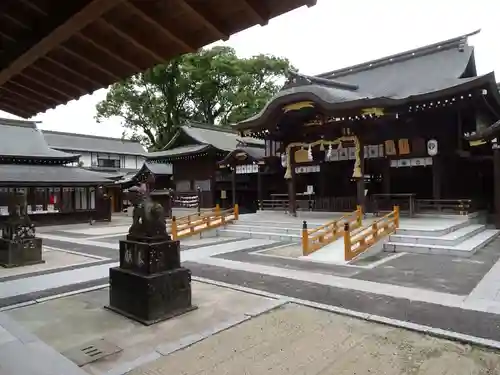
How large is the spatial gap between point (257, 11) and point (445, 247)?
9.94 meters

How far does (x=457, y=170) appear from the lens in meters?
15.6

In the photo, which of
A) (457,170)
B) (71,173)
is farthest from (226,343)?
(71,173)

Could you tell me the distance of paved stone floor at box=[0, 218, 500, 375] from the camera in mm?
5078

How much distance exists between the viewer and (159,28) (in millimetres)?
2562

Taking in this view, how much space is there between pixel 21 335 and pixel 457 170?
16192 millimetres

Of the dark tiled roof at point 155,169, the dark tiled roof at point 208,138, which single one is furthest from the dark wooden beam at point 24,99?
the dark tiled roof at point 155,169

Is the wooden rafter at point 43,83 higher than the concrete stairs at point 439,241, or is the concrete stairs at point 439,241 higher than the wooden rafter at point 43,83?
the wooden rafter at point 43,83

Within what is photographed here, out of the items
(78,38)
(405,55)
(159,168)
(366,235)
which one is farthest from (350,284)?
(159,168)

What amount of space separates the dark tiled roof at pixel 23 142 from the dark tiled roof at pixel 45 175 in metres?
0.74

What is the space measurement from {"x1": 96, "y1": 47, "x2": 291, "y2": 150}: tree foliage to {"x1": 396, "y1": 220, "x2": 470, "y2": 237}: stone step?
27.0 m

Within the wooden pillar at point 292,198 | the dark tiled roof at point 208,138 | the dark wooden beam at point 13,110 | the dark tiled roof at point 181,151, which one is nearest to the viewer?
the dark wooden beam at point 13,110

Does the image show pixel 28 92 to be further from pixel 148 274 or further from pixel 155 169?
pixel 155 169

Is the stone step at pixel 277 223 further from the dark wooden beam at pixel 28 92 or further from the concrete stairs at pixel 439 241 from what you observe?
the dark wooden beam at pixel 28 92

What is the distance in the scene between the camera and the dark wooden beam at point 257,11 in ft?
7.39
